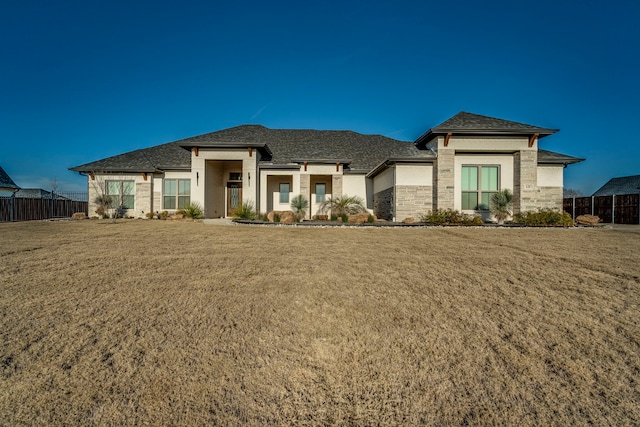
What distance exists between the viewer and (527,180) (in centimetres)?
1490

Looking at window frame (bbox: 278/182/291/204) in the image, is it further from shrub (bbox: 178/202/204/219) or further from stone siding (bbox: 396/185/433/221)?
stone siding (bbox: 396/185/433/221)

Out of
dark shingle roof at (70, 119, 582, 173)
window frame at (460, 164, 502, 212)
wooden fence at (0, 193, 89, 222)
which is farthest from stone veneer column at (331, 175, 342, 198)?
wooden fence at (0, 193, 89, 222)

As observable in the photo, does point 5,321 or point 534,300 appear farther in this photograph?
point 534,300

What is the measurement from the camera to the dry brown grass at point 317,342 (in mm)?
2598

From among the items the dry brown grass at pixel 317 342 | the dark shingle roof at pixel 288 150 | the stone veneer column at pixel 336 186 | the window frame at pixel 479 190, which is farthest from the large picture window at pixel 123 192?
the window frame at pixel 479 190

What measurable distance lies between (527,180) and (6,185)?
36790 millimetres

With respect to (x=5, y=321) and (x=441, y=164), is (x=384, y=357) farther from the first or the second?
(x=441, y=164)

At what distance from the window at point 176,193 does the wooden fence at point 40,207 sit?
8.17 metres

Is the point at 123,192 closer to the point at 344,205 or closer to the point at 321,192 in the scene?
the point at 321,192

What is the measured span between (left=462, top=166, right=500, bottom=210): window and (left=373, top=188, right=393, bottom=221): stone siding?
3.48m

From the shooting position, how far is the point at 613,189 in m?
32.0

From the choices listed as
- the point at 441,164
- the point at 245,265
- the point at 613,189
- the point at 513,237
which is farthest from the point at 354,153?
the point at 613,189

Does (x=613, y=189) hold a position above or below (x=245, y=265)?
above

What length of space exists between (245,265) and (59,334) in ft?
10.2
